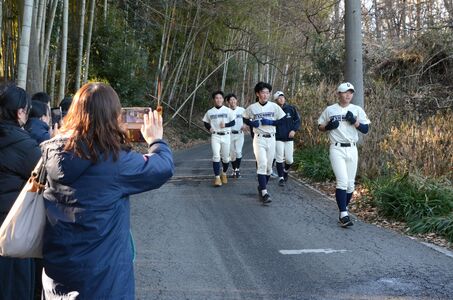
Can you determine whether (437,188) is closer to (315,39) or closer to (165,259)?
(165,259)

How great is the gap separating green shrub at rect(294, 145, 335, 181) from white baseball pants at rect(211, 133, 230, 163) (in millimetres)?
2007

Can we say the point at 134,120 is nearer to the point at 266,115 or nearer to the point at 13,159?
the point at 13,159

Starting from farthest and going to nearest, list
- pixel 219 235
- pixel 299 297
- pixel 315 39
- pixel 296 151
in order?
pixel 315 39 < pixel 296 151 < pixel 219 235 < pixel 299 297

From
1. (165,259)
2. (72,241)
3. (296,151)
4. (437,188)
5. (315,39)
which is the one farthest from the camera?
(315,39)

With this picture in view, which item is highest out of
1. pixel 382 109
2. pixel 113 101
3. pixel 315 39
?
pixel 315 39

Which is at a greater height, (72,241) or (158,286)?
(72,241)

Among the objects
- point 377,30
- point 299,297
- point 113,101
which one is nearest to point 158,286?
point 299,297

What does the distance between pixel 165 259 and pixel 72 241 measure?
308 centimetres

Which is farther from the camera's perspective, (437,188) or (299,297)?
(437,188)

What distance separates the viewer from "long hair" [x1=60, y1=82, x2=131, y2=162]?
7.57 feet

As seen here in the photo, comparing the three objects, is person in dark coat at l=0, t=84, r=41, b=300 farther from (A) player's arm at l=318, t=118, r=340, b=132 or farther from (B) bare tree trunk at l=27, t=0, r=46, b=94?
(B) bare tree trunk at l=27, t=0, r=46, b=94

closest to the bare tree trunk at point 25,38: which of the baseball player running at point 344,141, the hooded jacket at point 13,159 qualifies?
the hooded jacket at point 13,159

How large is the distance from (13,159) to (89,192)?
122 centimetres

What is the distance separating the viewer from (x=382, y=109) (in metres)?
10.9
